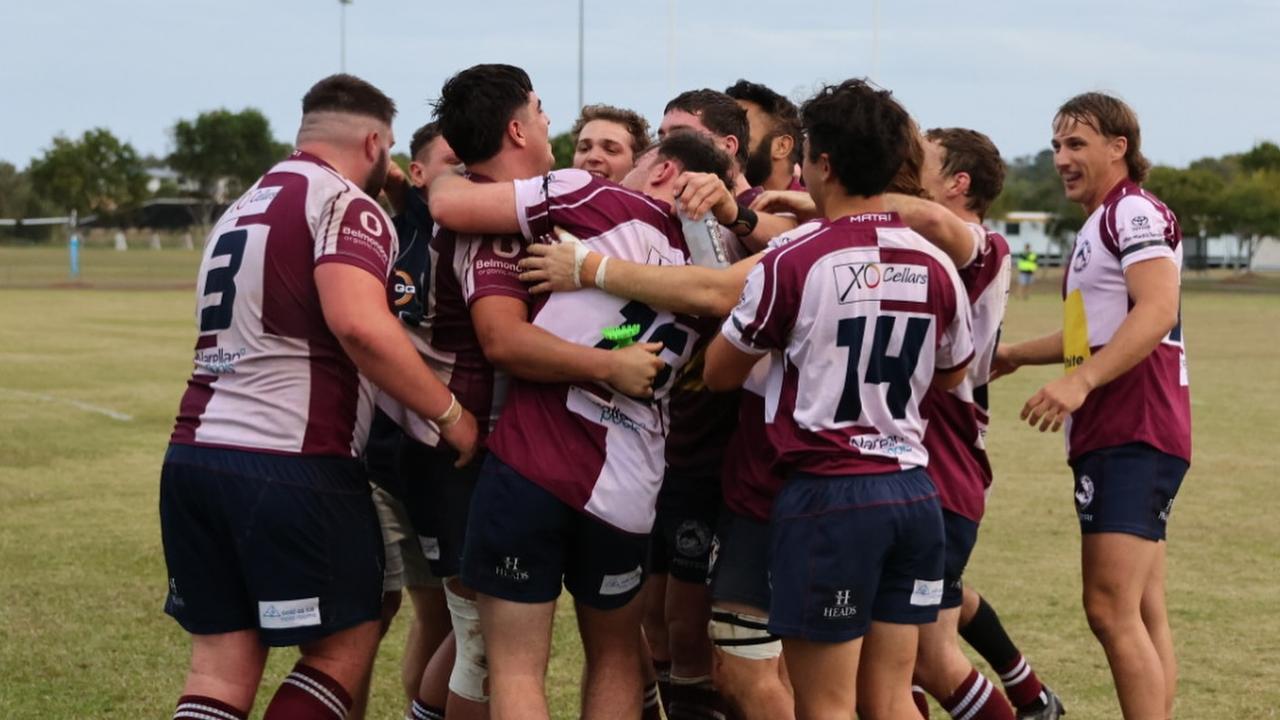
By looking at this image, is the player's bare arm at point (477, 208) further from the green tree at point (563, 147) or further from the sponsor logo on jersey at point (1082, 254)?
the green tree at point (563, 147)

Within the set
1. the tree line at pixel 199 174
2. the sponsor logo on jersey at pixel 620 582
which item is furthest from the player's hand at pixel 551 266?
the tree line at pixel 199 174

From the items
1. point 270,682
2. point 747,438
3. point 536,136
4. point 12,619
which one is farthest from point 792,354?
point 12,619

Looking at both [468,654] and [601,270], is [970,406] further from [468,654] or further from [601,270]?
[468,654]

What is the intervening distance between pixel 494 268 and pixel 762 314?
0.90 m

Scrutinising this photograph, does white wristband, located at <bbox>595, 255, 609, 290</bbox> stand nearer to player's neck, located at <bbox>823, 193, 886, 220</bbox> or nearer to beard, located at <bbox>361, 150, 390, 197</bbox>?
player's neck, located at <bbox>823, 193, 886, 220</bbox>

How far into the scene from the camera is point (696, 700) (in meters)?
5.49

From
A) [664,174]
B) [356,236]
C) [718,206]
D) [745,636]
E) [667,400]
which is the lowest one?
[745,636]

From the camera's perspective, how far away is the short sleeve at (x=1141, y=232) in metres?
5.43

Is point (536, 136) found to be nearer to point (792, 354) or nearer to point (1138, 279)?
point (792, 354)

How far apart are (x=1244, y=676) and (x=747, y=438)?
10.9 feet

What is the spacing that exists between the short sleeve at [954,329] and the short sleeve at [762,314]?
483mm

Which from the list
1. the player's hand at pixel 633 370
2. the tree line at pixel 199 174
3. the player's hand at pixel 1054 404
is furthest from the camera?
the tree line at pixel 199 174

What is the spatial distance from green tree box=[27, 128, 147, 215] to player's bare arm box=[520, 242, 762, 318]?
92166mm

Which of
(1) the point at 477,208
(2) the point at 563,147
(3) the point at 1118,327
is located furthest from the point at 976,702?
(2) the point at 563,147
